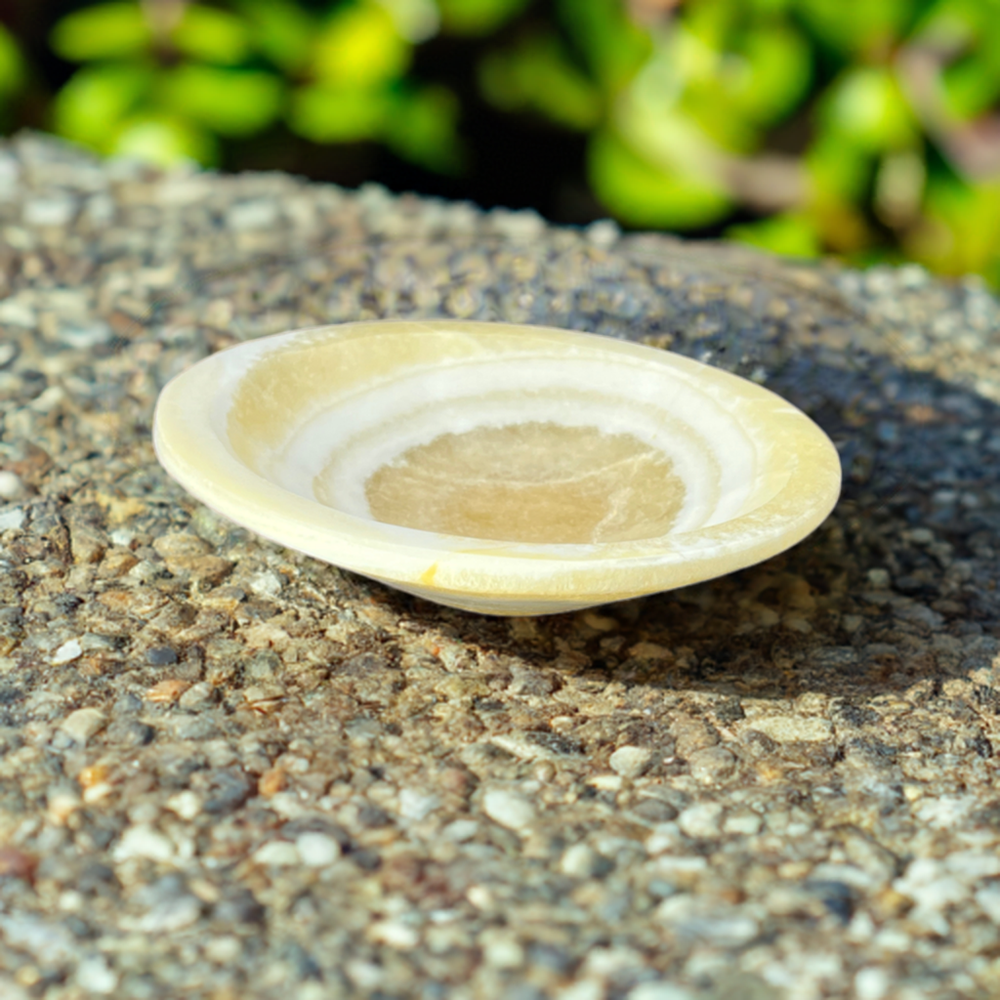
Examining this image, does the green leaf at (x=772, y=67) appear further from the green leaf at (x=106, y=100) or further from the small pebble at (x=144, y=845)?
the small pebble at (x=144, y=845)

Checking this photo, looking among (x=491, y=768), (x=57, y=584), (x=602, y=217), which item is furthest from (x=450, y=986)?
(x=602, y=217)

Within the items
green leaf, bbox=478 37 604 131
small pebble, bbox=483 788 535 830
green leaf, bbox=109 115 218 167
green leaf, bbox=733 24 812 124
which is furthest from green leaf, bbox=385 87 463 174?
small pebble, bbox=483 788 535 830

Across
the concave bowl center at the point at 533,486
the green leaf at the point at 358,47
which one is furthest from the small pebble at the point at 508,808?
the green leaf at the point at 358,47

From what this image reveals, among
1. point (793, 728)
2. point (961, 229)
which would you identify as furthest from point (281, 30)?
point (793, 728)

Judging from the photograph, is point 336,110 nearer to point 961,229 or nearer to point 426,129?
point 426,129

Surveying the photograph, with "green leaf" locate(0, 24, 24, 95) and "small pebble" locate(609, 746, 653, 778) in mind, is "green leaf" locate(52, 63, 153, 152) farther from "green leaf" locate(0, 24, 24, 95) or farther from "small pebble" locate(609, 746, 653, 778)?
"small pebble" locate(609, 746, 653, 778)

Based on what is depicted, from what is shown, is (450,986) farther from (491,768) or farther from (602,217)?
(602,217)
